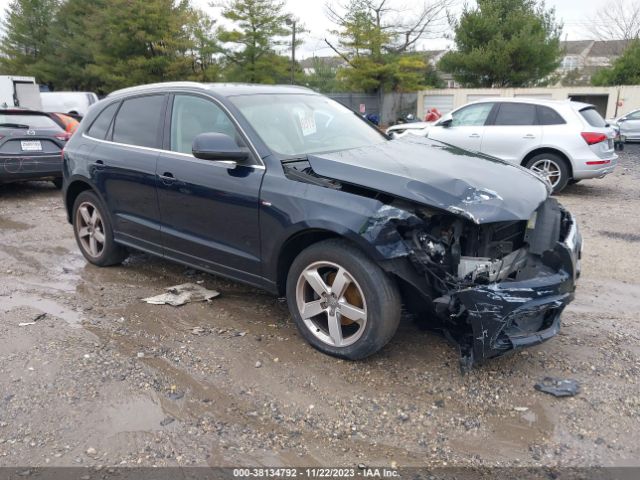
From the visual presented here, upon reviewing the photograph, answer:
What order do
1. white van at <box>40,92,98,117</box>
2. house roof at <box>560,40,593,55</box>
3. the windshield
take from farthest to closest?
house roof at <box>560,40,593,55</box>
white van at <box>40,92,98,117</box>
the windshield

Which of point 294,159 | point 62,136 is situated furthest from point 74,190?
point 62,136

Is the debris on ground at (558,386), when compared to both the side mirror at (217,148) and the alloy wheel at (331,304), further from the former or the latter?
the side mirror at (217,148)

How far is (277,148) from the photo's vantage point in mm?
3938

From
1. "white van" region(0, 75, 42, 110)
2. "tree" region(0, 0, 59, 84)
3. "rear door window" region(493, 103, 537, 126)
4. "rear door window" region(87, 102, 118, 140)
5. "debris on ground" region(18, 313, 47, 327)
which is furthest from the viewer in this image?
"tree" region(0, 0, 59, 84)

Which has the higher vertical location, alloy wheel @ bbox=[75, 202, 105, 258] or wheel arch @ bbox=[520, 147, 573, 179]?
wheel arch @ bbox=[520, 147, 573, 179]

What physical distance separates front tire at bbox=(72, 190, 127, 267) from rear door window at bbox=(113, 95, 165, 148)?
0.75 meters

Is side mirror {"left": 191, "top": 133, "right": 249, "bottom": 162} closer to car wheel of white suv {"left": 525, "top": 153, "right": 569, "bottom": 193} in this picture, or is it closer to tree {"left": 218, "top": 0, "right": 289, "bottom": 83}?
car wheel of white suv {"left": 525, "top": 153, "right": 569, "bottom": 193}

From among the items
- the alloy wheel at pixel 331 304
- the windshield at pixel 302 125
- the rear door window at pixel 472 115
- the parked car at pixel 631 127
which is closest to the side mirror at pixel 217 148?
the windshield at pixel 302 125

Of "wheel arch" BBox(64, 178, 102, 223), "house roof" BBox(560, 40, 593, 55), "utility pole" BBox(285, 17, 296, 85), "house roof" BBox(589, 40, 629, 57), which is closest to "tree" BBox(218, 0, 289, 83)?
"utility pole" BBox(285, 17, 296, 85)

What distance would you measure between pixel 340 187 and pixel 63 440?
2143mm

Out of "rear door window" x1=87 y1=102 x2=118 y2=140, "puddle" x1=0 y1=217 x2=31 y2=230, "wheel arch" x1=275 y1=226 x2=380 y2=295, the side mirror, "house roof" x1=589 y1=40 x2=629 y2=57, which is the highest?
"house roof" x1=589 y1=40 x2=629 y2=57

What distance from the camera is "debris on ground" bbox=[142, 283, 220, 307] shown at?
4.62 m

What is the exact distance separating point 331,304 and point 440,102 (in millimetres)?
29359

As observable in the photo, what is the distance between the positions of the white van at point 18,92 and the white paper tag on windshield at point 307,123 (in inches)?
714
